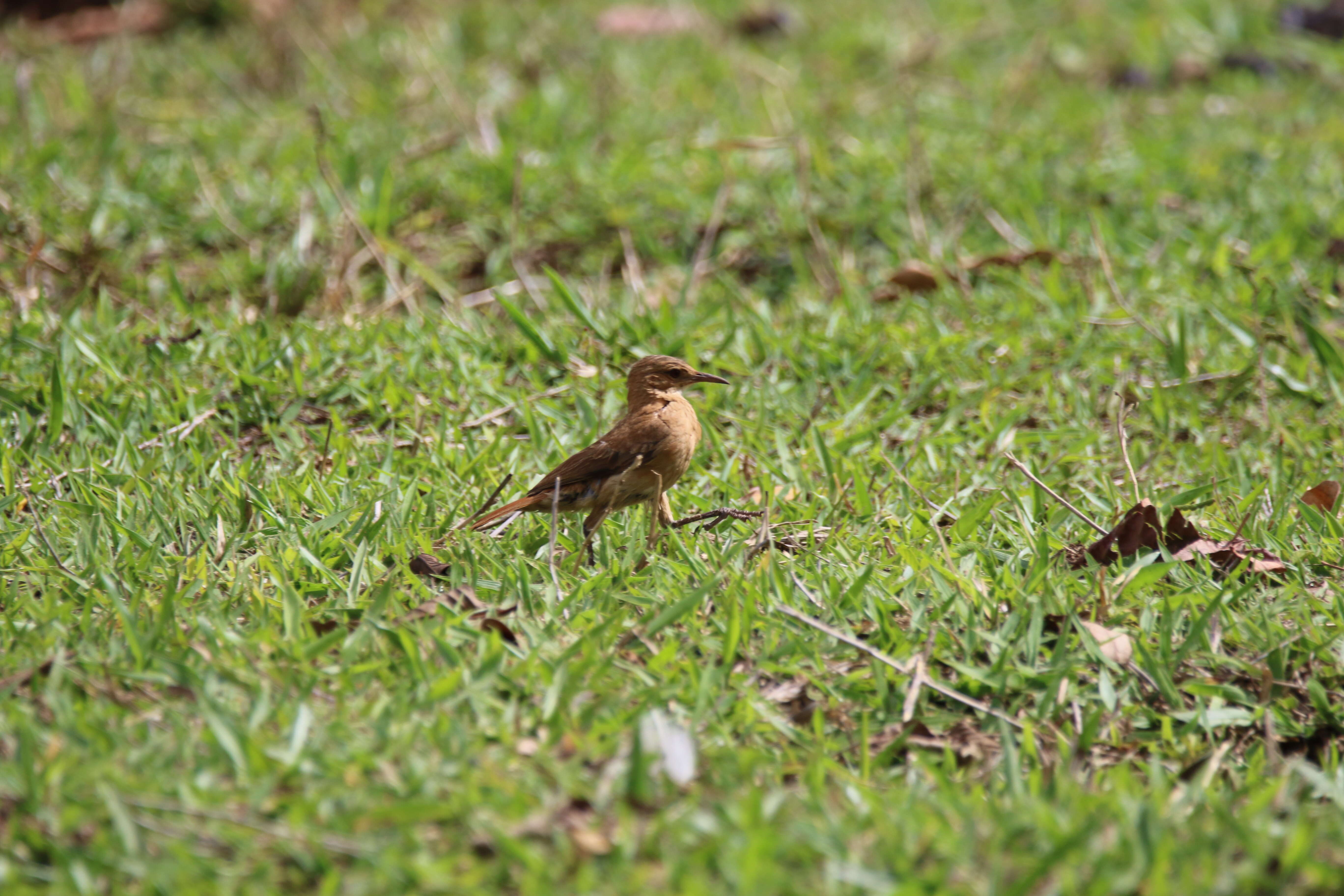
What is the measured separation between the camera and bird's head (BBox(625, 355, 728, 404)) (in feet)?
14.4

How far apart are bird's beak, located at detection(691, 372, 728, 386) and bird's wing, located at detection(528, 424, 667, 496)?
1.20 ft

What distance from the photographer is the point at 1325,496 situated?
161 inches

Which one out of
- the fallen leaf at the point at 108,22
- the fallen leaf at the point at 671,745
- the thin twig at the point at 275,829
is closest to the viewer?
the thin twig at the point at 275,829

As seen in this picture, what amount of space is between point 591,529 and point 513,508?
272 millimetres

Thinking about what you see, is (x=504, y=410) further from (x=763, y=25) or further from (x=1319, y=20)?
(x=1319, y=20)

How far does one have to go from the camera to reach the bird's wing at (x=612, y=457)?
3959mm

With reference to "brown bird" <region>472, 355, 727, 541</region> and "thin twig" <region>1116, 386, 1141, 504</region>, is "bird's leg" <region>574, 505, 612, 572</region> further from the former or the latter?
"thin twig" <region>1116, 386, 1141, 504</region>

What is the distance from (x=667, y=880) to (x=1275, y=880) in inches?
45.3

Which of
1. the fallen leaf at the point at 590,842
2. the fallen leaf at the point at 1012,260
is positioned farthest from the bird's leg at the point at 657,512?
the fallen leaf at the point at 1012,260

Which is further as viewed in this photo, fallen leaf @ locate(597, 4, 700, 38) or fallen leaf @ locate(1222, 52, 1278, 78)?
fallen leaf @ locate(597, 4, 700, 38)

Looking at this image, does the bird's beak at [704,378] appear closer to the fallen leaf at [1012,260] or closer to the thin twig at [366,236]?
the thin twig at [366,236]

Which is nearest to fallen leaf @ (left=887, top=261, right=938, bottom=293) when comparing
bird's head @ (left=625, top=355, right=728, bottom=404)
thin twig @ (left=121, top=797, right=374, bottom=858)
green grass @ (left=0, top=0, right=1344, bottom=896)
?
green grass @ (left=0, top=0, right=1344, bottom=896)

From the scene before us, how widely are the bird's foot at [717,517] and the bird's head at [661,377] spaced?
0.51 meters

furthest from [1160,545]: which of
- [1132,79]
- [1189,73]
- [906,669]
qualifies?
[1189,73]
